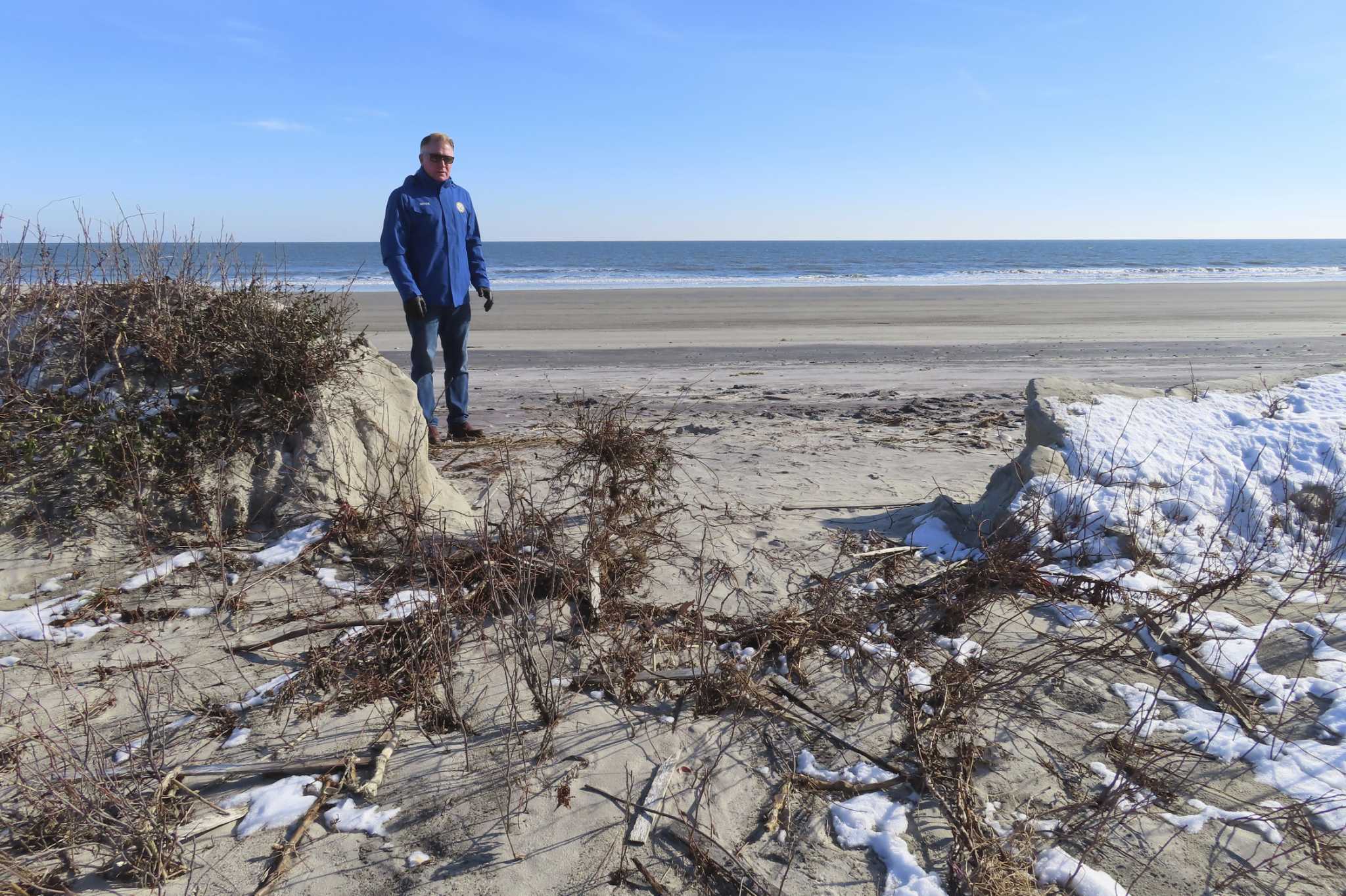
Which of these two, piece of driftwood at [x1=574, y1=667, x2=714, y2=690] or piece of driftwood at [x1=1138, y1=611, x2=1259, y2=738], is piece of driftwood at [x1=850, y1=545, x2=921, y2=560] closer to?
piece of driftwood at [x1=1138, y1=611, x2=1259, y2=738]

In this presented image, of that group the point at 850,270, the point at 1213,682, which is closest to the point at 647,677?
the point at 1213,682

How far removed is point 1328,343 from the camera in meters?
13.5

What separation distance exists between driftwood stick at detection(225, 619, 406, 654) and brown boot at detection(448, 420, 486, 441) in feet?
11.1

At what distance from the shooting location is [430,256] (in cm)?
607

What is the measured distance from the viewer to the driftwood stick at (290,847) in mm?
2078

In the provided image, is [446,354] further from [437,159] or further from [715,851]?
[715,851]

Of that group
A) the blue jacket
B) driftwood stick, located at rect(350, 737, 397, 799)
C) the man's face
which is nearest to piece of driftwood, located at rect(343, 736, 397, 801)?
driftwood stick, located at rect(350, 737, 397, 799)

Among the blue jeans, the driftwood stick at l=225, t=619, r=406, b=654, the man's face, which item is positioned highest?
the man's face

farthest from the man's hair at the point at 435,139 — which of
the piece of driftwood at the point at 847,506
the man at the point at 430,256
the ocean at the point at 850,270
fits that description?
the ocean at the point at 850,270

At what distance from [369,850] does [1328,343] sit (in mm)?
16996

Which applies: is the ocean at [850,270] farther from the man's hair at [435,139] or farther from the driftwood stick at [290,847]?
the driftwood stick at [290,847]

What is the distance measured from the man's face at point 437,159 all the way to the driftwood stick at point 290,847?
488 cm

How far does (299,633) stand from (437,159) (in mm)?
4086

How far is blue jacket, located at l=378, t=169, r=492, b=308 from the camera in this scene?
5926mm
